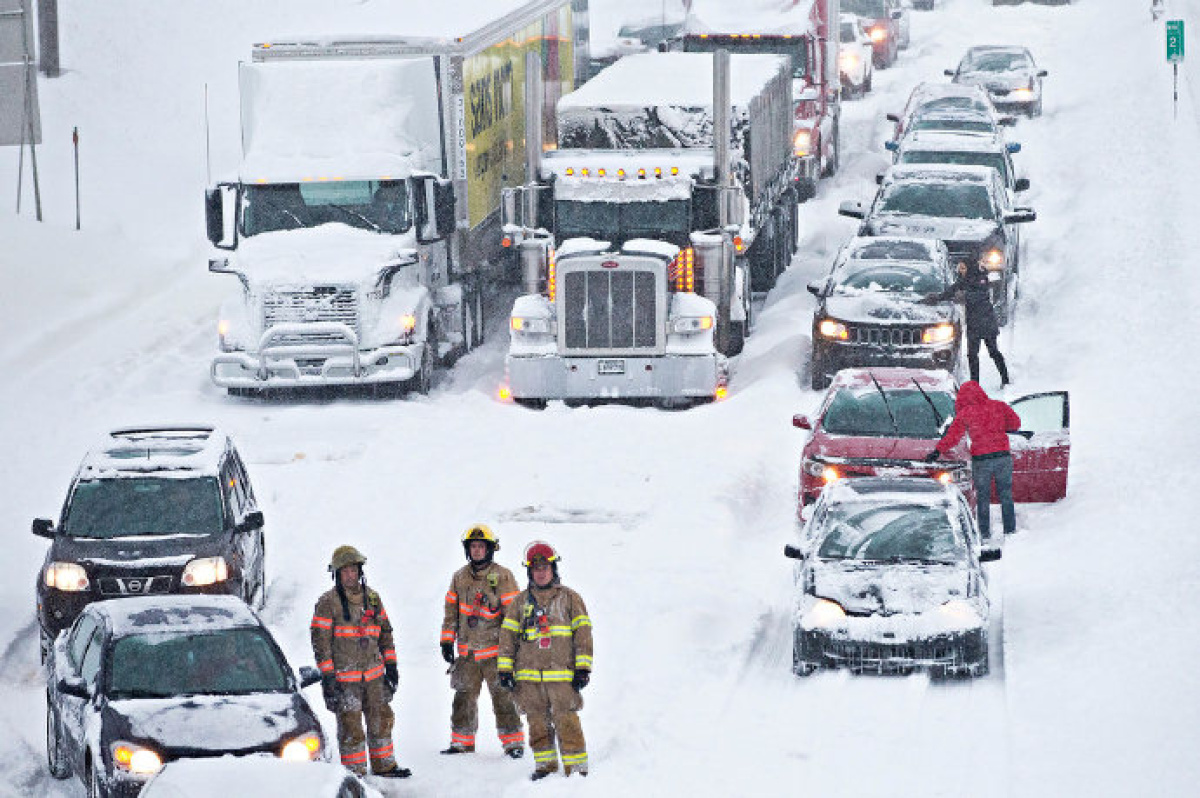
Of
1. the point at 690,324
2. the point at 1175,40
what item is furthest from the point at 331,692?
the point at 1175,40

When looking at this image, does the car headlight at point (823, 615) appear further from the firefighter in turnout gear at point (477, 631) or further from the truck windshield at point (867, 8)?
the truck windshield at point (867, 8)

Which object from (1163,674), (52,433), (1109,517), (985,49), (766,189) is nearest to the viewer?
(1163,674)

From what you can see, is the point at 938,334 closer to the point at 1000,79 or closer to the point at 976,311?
the point at 976,311

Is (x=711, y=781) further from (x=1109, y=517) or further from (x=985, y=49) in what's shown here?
(x=985, y=49)

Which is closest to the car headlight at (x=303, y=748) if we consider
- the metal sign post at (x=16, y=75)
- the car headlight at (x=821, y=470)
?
the car headlight at (x=821, y=470)

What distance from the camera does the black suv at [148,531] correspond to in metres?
16.7

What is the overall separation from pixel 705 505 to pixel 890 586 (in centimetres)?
516

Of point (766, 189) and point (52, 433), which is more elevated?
point (766, 189)

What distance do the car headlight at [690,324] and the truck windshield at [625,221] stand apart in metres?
1.39

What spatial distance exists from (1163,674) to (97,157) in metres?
32.6

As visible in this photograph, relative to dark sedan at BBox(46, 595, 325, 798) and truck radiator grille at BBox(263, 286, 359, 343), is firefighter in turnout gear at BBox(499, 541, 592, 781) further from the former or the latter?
truck radiator grille at BBox(263, 286, 359, 343)

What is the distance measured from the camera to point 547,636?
543 inches

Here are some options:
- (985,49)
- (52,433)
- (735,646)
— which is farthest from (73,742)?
(985,49)

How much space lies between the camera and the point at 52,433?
24.7m
